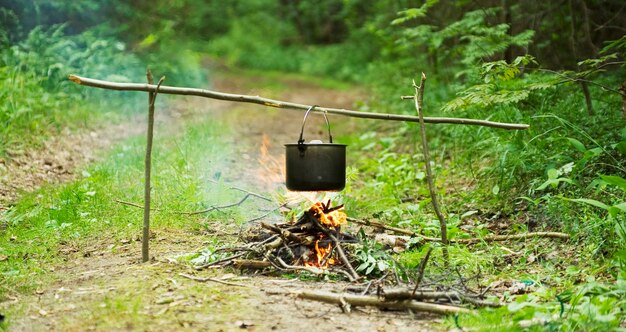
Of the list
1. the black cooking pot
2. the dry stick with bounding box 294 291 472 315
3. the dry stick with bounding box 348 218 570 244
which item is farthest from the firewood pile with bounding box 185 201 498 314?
the black cooking pot

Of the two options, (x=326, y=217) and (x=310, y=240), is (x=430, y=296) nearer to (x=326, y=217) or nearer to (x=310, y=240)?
(x=310, y=240)

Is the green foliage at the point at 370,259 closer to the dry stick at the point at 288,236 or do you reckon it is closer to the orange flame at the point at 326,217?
the orange flame at the point at 326,217

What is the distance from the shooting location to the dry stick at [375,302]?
4109 millimetres

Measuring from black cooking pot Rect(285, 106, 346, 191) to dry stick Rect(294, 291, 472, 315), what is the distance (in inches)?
36.7

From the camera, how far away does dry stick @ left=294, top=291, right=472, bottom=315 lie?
4.11 metres

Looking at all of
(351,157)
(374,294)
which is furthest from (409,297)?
(351,157)

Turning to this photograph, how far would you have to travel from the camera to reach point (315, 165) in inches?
190

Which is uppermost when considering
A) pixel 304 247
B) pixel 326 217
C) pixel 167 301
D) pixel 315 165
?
pixel 315 165

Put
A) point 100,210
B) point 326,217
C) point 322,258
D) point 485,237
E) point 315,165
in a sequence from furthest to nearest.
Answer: point 100,210 → point 485,237 → point 326,217 → point 322,258 → point 315,165

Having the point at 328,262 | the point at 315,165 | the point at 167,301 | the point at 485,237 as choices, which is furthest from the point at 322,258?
the point at 485,237

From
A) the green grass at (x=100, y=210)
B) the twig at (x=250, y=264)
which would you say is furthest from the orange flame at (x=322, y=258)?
the green grass at (x=100, y=210)

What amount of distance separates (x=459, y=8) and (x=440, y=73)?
1.45 m

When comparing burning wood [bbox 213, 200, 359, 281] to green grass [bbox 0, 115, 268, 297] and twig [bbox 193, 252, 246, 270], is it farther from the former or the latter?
green grass [bbox 0, 115, 268, 297]

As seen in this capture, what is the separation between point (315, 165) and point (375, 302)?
3.82ft
